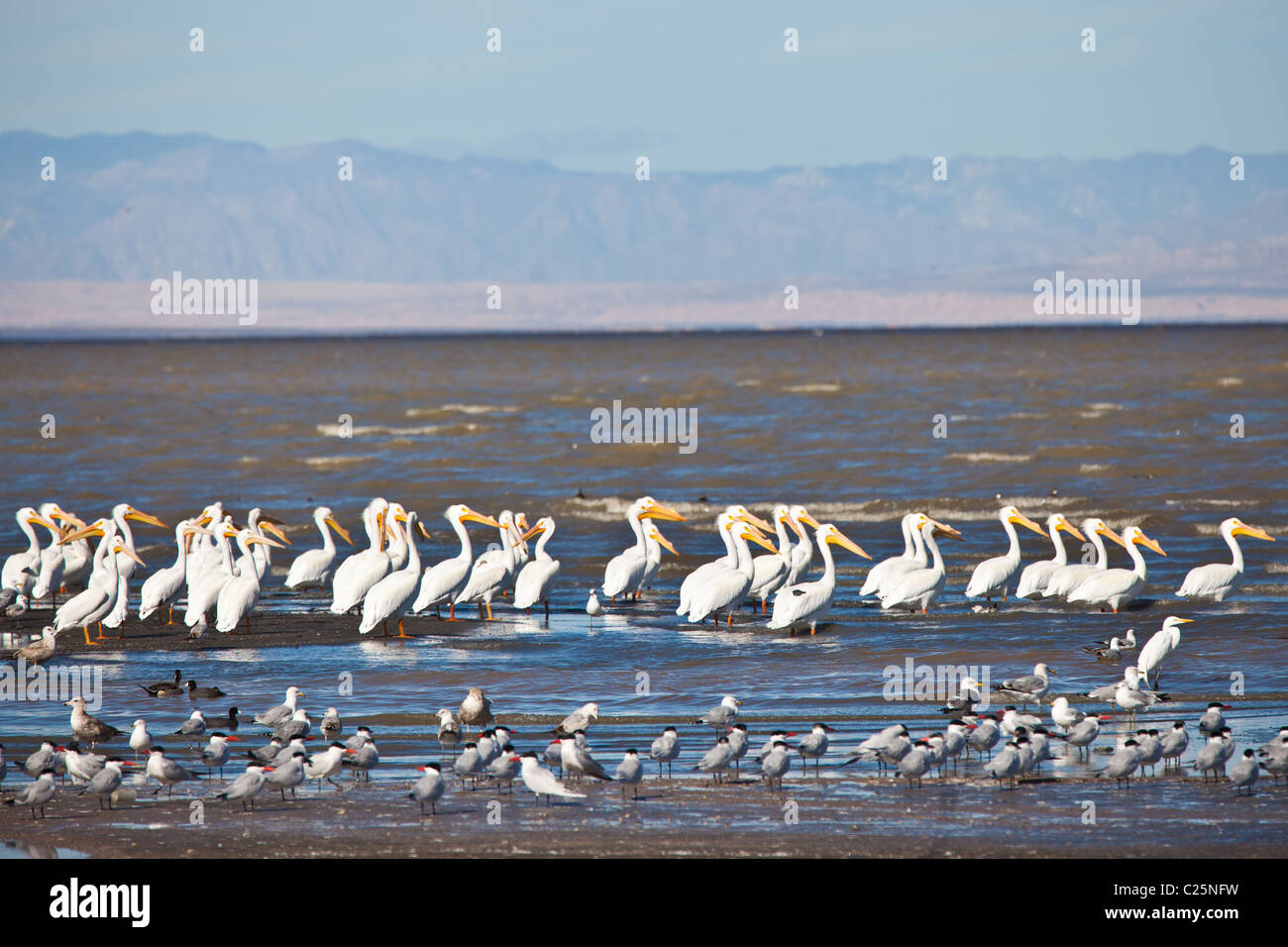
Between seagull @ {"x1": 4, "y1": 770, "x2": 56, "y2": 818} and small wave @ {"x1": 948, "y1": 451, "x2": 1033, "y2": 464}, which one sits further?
small wave @ {"x1": 948, "y1": 451, "x2": 1033, "y2": 464}

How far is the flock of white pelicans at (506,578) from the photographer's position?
48.5ft

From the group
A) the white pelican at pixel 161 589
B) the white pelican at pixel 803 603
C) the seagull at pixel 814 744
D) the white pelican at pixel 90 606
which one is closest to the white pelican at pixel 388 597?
the white pelican at pixel 161 589

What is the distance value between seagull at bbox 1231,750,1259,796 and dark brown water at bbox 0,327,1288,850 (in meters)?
1.08

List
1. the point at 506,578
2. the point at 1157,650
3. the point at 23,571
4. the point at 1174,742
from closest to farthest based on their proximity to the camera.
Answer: the point at 1174,742
the point at 1157,650
the point at 506,578
the point at 23,571

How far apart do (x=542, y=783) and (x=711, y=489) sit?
800 inches

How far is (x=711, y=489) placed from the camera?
94.9 ft

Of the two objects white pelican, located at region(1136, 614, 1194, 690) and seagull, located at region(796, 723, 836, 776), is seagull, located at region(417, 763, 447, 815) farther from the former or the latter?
white pelican, located at region(1136, 614, 1194, 690)

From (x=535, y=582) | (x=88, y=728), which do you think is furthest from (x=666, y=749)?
(x=535, y=582)

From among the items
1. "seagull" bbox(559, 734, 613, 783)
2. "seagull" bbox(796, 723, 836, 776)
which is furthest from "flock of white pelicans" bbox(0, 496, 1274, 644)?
"seagull" bbox(559, 734, 613, 783)

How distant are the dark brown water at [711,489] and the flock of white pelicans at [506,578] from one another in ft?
1.07

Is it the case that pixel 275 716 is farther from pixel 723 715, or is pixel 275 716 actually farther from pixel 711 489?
pixel 711 489

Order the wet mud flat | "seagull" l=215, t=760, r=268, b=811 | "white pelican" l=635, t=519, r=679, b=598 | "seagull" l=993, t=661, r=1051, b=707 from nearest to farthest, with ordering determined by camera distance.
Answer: the wet mud flat → "seagull" l=215, t=760, r=268, b=811 → "seagull" l=993, t=661, r=1051, b=707 → "white pelican" l=635, t=519, r=679, b=598

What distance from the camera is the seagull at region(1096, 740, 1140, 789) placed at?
867cm

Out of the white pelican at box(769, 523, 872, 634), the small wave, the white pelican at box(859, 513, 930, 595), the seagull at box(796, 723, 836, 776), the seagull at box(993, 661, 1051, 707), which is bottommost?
the seagull at box(796, 723, 836, 776)
